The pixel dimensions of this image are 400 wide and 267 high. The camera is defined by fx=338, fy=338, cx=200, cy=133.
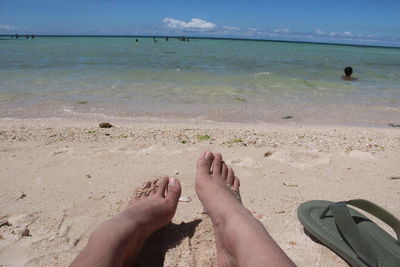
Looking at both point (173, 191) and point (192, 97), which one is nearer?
point (173, 191)

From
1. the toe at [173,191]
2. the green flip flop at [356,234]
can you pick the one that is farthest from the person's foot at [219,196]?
the green flip flop at [356,234]

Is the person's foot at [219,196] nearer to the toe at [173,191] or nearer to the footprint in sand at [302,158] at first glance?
the toe at [173,191]

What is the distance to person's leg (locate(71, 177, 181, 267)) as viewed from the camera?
1.28 m

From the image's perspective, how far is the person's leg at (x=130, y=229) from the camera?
128 cm

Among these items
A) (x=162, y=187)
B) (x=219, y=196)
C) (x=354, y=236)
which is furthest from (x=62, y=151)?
(x=354, y=236)

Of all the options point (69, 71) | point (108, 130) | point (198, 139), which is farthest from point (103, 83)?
point (198, 139)

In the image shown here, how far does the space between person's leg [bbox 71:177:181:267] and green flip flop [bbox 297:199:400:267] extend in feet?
2.53

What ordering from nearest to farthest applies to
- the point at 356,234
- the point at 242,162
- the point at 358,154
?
the point at 356,234
the point at 242,162
the point at 358,154

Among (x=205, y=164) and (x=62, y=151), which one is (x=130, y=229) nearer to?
(x=205, y=164)

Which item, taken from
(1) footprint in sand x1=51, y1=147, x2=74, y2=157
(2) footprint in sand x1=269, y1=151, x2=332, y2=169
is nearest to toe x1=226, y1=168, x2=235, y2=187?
(2) footprint in sand x1=269, y1=151, x2=332, y2=169

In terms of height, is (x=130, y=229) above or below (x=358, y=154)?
above

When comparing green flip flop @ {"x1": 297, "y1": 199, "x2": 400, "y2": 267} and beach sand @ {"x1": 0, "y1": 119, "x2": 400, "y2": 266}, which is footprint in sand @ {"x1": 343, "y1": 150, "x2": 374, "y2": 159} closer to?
beach sand @ {"x1": 0, "y1": 119, "x2": 400, "y2": 266}

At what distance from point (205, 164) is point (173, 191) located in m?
0.35

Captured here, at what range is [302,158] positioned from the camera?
300 centimetres
